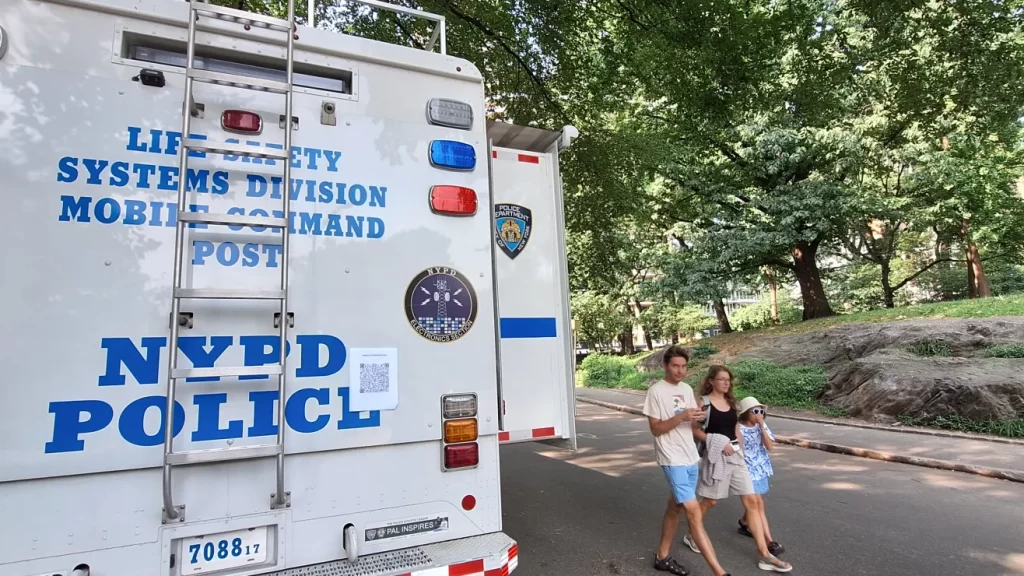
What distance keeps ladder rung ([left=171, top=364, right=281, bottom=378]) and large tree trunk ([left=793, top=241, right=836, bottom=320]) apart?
20.6 m

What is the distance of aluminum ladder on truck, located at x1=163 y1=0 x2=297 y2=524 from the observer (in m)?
2.10

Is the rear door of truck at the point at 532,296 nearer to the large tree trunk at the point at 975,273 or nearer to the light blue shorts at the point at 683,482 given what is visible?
the light blue shorts at the point at 683,482

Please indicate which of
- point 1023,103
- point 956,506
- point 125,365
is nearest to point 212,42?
point 125,365

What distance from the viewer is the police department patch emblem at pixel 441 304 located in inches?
104

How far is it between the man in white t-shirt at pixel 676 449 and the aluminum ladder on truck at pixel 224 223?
2.84 metres

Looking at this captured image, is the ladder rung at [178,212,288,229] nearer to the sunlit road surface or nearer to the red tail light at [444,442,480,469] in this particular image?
the red tail light at [444,442,480,469]

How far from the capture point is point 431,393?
2.61 metres

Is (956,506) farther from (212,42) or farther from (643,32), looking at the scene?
(212,42)

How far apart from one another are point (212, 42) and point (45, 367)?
1557mm

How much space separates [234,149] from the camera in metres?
2.36

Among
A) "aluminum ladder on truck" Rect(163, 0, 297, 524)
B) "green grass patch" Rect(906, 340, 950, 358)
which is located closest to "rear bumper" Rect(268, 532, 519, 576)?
"aluminum ladder on truck" Rect(163, 0, 297, 524)

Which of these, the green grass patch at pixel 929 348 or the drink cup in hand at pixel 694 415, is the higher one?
the green grass patch at pixel 929 348

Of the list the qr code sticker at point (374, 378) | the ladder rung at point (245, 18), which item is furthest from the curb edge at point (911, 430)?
the ladder rung at point (245, 18)

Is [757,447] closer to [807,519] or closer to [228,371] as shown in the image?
[807,519]
